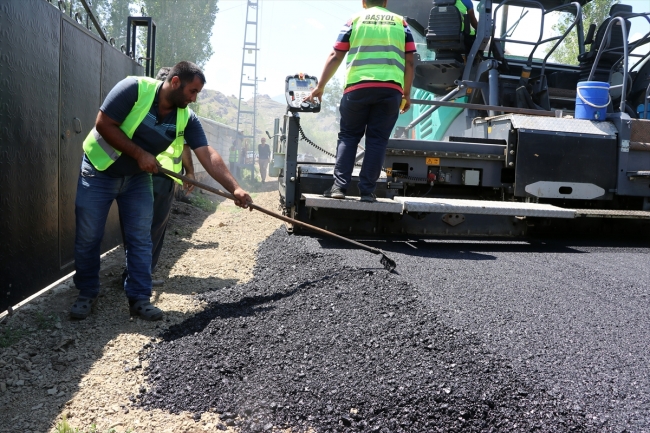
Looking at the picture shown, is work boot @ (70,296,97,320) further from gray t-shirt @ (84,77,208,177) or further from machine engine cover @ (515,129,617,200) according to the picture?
machine engine cover @ (515,129,617,200)

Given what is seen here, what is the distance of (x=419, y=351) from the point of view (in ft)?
8.72

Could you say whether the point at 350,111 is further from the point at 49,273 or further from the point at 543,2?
the point at 543,2

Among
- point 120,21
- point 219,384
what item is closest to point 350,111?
point 219,384

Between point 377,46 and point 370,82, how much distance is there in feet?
0.91

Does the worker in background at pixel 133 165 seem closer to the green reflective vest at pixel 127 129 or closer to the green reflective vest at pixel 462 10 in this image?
the green reflective vest at pixel 127 129

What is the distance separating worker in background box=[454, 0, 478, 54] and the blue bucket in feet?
5.22

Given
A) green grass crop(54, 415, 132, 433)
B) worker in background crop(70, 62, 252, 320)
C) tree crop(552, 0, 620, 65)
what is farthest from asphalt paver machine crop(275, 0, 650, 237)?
tree crop(552, 0, 620, 65)

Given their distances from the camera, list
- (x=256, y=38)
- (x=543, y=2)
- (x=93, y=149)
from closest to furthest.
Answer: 1. (x=93, y=149)
2. (x=543, y=2)
3. (x=256, y=38)

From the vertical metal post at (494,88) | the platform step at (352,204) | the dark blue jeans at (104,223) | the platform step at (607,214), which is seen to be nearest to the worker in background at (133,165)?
the dark blue jeans at (104,223)

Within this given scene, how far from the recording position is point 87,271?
3607 mm

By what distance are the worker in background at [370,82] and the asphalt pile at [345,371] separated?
53.9 inches

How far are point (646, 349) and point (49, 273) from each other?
11.6 ft

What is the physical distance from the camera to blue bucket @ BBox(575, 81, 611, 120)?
562cm

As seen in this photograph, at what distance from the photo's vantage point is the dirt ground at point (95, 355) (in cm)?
243
